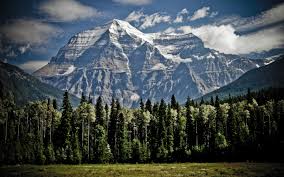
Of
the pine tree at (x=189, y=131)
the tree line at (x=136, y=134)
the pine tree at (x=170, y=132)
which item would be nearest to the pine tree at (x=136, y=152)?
the tree line at (x=136, y=134)

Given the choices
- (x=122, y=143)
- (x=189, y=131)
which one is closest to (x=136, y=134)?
(x=189, y=131)

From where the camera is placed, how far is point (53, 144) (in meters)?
134

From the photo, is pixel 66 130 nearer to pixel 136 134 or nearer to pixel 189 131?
pixel 136 134

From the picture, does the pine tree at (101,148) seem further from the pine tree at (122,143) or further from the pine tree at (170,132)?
the pine tree at (170,132)

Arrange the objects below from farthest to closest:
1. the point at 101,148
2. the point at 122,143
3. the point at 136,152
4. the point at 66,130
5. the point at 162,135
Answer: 1. the point at 162,135
2. the point at 122,143
3. the point at 66,130
4. the point at 136,152
5. the point at 101,148

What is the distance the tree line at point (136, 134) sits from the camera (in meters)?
124

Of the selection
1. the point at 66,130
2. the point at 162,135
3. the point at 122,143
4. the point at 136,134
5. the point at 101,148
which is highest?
the point at 66,130

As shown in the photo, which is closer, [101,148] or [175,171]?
[175,171]

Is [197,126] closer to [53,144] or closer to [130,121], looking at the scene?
[130,121]

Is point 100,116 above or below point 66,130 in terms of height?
above

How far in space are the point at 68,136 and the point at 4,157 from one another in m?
20.1

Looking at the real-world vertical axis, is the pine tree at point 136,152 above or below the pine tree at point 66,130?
below

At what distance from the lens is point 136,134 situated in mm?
155000

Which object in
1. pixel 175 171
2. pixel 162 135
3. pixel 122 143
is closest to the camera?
pixel 175 171
